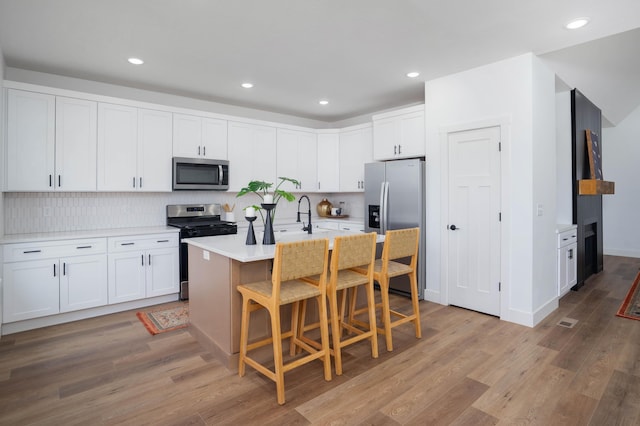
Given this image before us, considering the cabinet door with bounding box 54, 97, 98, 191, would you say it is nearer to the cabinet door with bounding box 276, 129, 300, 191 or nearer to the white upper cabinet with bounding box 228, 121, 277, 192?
the white upper cabinet with bounding box 228, 121, 277, 192

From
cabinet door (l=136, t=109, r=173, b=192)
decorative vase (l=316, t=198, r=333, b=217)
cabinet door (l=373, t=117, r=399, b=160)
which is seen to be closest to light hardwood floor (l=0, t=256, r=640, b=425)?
cabinet door (l=136, t=109, r=173, b=192)

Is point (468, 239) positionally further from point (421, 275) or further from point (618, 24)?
point (618, 24)

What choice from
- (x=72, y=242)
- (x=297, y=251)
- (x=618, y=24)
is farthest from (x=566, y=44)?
(x=72, y=242)

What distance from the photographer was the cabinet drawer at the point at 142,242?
12.7ft

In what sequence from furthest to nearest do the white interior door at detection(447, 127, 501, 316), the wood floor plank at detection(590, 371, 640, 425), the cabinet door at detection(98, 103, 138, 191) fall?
1. the cabinet door at detection(98, 103, 138, 191)
2. the white interior door at detection(447, 127, 501, 316)
3. the wood floor plank at detection(590, 371, 640, 425)

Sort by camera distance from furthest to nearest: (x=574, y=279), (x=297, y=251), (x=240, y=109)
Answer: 1. (x=240, y=109)
2. (x=574, y=279)
3. (x=297, y=251)

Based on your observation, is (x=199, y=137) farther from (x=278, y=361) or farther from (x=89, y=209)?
(x=278, y=361)

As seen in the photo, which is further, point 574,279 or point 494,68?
point 574,279

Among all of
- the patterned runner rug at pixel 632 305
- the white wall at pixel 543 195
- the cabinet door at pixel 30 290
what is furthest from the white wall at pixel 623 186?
the cabinet door at pixel 30 290

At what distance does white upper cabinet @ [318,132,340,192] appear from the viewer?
5980mm

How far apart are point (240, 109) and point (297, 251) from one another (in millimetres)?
3903

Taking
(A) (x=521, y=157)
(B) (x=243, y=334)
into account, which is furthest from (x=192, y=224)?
(A) (x=521, y=157)

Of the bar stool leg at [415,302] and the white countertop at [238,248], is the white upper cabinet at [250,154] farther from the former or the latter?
the bar stool leg at [415,302]

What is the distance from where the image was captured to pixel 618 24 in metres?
2.86
